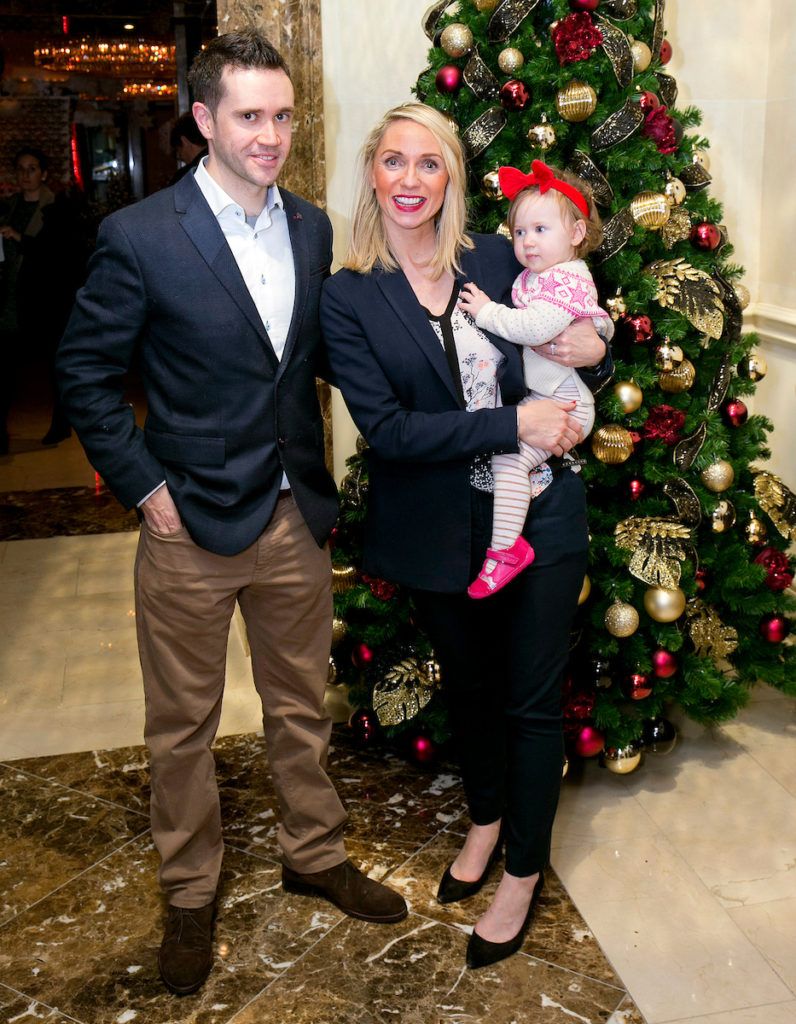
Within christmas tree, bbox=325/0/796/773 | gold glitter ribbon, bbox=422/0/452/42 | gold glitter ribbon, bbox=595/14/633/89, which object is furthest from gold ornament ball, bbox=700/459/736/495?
gold glitter ribbon, bbox=422/0/452/42

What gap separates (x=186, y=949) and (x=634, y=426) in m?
1.60

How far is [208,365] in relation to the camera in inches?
87.5

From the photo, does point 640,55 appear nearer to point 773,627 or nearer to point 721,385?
point 721,385

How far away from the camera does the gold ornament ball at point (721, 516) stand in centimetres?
307

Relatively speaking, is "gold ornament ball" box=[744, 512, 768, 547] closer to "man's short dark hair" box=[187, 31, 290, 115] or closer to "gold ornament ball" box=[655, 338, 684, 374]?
"gold ornament ball" box=[655, 338, 684, 374]

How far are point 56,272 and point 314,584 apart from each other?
5.56 m

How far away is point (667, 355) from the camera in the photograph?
2877 mm

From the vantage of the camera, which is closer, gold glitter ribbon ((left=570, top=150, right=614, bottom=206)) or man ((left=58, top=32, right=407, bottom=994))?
man ((left=58, top=32, right=407, bottom=994))

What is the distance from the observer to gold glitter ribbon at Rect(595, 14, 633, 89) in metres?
2.75

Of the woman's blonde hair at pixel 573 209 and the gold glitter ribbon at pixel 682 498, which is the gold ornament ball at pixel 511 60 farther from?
the gold glitter ribbon at pixel 682 498

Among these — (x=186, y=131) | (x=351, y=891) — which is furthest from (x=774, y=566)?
(x=186, y=131)

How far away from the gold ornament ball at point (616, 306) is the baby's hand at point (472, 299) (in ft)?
2.13

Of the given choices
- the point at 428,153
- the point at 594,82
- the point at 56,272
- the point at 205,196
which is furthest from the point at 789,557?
the point at 56,272

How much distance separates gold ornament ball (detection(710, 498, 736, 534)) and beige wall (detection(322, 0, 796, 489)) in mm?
1021
